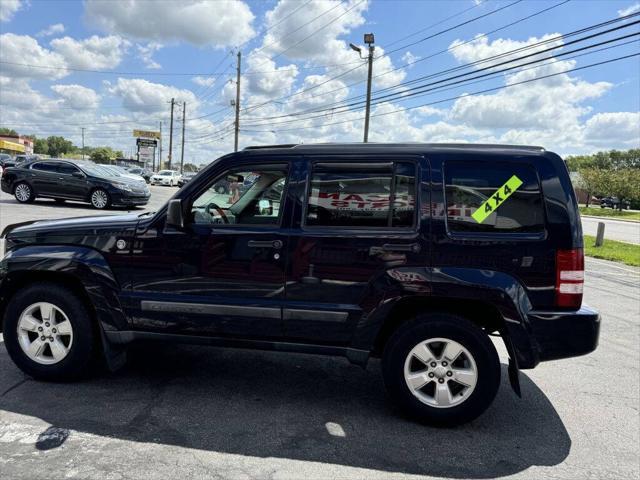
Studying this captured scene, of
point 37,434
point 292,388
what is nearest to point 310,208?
point 292,388

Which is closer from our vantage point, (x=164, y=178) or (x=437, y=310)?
(x=437, y=310)

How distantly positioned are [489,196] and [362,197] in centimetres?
87

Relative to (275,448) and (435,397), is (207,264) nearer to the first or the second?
(275,448)

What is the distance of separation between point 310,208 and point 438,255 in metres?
0.96

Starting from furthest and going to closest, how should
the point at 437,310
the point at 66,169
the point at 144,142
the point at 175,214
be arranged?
the point at 144,142 → the point at 66,169 → the point at 175,214 → the point at 437,310

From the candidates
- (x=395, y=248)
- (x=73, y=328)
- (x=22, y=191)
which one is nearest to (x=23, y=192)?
(x=22, y=191)

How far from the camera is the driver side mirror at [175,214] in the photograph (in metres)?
3.53

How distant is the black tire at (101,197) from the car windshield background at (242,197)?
14.4 meters

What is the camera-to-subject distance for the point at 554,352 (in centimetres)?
327

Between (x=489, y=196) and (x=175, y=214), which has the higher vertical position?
(x=489, y=196)

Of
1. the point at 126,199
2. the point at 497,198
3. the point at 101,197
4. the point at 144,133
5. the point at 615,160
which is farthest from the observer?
the point at 615,160

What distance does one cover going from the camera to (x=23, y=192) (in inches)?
673

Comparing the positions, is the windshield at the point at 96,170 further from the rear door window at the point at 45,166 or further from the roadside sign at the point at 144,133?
the roadside sign at the point at 144,133

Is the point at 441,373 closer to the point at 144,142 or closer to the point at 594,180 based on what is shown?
the point at 594,180
